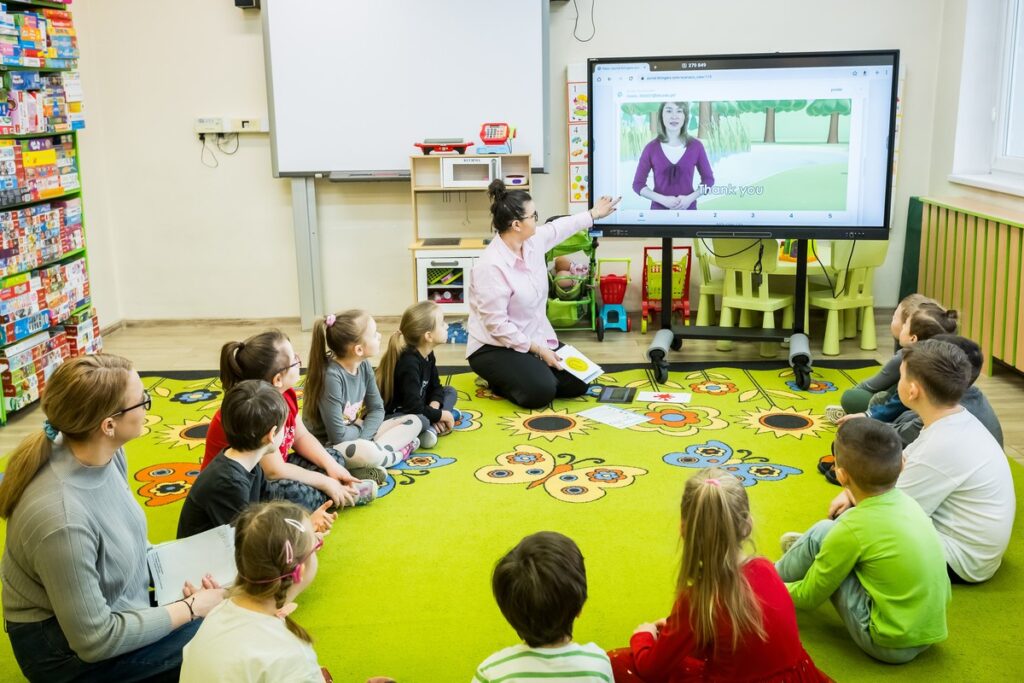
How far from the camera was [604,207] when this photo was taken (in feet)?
15.3

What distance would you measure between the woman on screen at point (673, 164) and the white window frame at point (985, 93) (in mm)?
1720

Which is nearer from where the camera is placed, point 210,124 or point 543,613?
point 543,613

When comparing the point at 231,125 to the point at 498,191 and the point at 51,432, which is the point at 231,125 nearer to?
the point at 498,191

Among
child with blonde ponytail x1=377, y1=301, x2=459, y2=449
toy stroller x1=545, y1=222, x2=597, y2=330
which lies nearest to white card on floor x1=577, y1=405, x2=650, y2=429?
child with blonde ponytail x1=377, y1=301, x2=459, y2=449

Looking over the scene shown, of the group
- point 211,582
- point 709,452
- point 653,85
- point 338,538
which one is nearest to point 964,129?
point 653,85

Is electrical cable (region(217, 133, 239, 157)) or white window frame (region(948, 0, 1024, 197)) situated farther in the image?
electrical cable (region(217, 133, 239, 157))

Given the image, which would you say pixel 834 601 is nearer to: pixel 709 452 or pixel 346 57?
pixel 709 452

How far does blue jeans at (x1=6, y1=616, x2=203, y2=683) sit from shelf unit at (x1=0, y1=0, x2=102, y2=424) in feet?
8.33

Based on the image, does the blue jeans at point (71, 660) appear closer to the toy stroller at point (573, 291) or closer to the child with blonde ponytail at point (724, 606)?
the child with blonde ponytail at point (724, 606)

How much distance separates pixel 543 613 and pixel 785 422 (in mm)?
2577

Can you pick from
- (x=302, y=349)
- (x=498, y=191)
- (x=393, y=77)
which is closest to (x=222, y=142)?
(x=393, y=77)

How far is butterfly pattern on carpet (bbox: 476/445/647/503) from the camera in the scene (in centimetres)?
341

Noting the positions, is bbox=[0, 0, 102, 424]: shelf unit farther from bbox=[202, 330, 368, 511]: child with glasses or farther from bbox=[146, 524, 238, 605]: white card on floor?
bbox=[146, 524, 238, 605]: white card on floor

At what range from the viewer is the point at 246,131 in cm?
591
